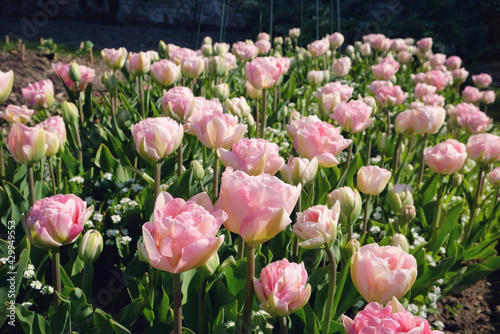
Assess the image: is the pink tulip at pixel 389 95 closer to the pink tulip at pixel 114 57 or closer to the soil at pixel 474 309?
the soil at pixel 474 309

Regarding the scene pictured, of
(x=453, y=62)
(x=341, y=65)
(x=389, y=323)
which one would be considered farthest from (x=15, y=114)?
(x=453, y=62)

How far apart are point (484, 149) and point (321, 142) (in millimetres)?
856

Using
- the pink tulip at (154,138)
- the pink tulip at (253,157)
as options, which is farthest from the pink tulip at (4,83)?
the pink tulip at (253,157)

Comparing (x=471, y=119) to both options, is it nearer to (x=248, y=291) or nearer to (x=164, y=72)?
(x=164, y=72)

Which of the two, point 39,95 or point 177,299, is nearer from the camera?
point 177,299

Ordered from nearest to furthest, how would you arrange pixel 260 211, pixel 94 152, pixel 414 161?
pixel 260 211 → pixel 94 152 → pixel 414 161

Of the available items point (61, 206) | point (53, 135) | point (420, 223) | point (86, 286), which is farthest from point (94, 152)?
point (420, 223)

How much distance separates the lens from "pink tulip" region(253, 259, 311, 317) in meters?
0.95

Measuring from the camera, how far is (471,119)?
245 cm

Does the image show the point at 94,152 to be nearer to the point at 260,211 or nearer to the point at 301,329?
the point at 301,329

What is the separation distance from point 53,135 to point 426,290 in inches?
56.9

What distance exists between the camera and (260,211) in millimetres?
872

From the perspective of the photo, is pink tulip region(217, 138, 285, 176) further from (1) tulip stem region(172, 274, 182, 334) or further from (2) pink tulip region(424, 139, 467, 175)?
(2) pink tulip region(424, 139, 467, 175)

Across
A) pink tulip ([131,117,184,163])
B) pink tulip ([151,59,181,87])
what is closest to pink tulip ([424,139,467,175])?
pink tulip ([131,117,184,163])
